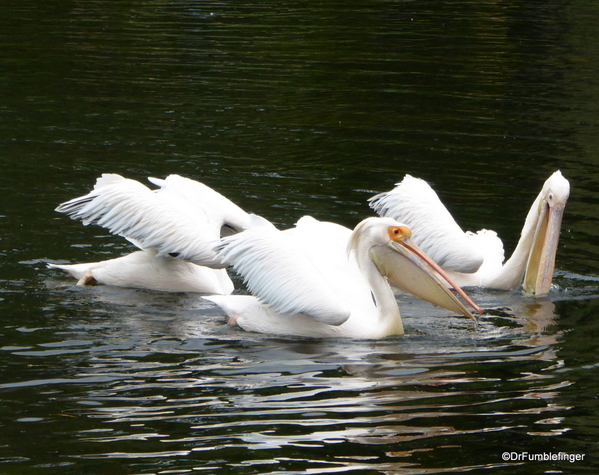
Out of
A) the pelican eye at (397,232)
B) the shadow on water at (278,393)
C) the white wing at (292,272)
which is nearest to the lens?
the shadow on water at (278,393)

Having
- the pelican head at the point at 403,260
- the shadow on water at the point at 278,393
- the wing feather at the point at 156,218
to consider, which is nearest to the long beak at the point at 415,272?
the pelican head at the point at 403,260

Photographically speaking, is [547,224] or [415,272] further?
[547,224]

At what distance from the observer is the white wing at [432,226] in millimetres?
6883

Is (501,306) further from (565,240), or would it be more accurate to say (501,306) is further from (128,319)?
(128,319)

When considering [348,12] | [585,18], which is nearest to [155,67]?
[348,12]

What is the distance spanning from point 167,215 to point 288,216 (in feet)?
5.75

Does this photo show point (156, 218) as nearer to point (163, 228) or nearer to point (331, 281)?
point (163, 228)

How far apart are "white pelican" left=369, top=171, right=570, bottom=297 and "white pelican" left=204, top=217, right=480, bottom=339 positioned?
94 cm

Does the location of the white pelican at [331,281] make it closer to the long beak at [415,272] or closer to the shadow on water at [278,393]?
the long beak at [415,272]

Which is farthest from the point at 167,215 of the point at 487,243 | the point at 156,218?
the point at 487,243

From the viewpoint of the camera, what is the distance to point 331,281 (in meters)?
5.96

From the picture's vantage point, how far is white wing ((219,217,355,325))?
5.58 metres

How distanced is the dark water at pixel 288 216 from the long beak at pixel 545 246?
0.45 feet

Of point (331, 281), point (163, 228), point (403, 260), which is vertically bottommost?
point (331, 281)
